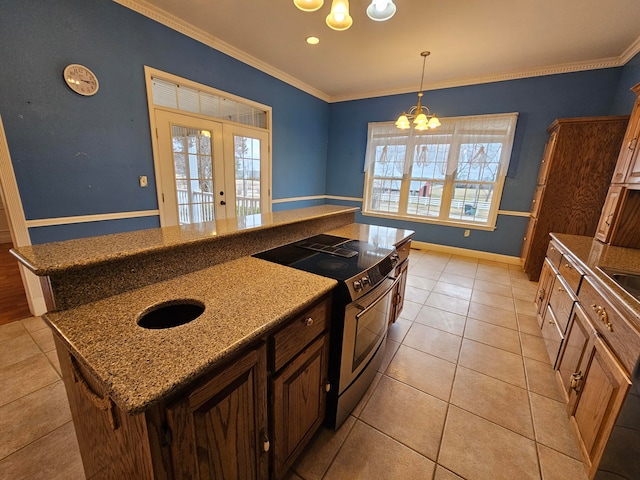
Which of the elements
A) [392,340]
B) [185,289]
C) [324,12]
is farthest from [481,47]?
[185,289]

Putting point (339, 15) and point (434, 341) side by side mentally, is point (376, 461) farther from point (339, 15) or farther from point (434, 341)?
point (339, 15)

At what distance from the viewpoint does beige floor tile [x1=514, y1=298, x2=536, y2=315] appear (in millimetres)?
2782

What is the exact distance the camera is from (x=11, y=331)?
7.09 ft

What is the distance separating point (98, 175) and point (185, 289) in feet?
7.37

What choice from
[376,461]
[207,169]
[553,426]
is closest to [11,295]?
[207,169]

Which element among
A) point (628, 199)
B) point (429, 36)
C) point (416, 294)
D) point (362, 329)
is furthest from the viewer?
point (416, 294)

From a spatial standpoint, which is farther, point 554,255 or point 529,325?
point 529,325

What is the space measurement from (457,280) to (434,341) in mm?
1596

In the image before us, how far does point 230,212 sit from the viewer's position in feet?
12.7

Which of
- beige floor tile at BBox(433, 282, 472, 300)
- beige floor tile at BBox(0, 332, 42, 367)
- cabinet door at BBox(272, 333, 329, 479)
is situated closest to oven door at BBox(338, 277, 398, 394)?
cabinet door at BBox(272, 333, 329, 479)

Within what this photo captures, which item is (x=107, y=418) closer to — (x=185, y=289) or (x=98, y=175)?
(x=185, y=289)

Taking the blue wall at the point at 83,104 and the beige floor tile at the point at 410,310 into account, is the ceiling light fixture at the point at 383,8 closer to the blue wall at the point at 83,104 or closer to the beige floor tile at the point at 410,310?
the beige floor tile at the point at 410,310

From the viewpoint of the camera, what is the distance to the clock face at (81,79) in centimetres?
222

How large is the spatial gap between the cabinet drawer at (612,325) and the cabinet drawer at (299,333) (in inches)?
47.8
